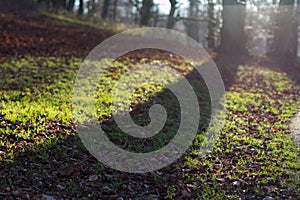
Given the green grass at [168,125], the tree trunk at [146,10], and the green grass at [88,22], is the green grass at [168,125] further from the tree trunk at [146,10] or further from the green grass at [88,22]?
the green grass at [88,22]

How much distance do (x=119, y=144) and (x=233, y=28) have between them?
1384 cm

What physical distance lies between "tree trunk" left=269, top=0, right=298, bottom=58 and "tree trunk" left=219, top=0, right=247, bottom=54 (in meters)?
2.69

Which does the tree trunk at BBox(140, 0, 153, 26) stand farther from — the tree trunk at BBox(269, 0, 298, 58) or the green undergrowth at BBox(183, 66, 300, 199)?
the green undergrowth at BBox(183, 66, 300, 199)

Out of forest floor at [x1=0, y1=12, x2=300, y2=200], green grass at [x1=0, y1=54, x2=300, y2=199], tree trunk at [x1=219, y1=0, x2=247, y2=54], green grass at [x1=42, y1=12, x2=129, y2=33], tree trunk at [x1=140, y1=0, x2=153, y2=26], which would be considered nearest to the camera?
forest floor at [x1=0, y1=12, x2=300, y2=200]

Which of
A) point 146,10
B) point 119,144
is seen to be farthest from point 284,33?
point 119,144

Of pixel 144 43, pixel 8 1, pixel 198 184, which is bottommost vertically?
pixel 198 184

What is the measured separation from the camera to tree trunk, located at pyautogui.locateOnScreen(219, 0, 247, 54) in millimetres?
18344

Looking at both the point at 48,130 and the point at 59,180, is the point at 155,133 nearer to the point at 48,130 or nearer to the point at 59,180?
the point at 48,130

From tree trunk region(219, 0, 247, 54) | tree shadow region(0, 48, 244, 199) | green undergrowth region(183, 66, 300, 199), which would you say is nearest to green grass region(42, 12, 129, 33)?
tree trunk region(219, 0, 247, 54)

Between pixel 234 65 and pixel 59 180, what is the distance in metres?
13.2

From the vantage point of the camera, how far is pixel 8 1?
23.7 m

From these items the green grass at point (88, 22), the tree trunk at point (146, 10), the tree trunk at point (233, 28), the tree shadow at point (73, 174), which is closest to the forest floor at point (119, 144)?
the tree shadow at point (73, 174)

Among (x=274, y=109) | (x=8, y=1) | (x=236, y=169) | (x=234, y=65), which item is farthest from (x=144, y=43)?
(x=236, y=169)

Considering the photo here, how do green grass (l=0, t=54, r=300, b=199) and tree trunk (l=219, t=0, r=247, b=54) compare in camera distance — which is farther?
tree trunk (l=219, t=0, r=247, b=54)
